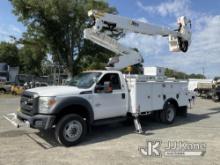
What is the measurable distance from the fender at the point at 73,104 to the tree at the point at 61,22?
24.3 metres

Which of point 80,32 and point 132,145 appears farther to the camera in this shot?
point 80,32

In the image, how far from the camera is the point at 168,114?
459 inches

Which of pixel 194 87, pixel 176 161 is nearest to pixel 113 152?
pixel 176 161

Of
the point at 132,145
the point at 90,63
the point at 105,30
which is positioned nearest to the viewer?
the point at 132,145

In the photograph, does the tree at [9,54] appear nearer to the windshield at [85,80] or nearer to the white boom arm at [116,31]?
the white boom arm at [116,31]

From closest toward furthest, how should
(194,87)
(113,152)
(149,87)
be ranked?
(113,152), (149,87), (194,87)

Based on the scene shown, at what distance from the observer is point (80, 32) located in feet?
109

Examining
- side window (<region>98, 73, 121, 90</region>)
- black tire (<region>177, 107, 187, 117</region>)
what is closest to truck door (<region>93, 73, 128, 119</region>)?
side window (<region>98, 73, 121, 90</region>)

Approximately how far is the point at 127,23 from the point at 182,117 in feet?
15.8

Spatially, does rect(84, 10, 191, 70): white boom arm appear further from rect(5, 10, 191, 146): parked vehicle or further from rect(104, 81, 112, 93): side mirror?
rect(104, 81, 112, 93): side mirror

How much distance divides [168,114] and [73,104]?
4.74 m

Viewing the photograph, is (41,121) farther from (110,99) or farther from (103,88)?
(110,99)

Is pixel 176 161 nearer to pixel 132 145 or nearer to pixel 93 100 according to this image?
pixel 132 145

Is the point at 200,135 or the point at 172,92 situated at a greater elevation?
the point at 172,92
